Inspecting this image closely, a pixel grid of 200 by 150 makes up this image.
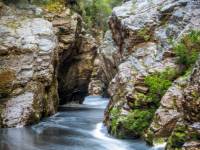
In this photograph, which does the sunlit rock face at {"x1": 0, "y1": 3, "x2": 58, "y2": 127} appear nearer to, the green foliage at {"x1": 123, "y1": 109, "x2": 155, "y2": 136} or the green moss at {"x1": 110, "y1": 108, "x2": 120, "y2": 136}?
the green moss at {"x1": 110, "y1": 108, "x2": 120, "y2": 136}

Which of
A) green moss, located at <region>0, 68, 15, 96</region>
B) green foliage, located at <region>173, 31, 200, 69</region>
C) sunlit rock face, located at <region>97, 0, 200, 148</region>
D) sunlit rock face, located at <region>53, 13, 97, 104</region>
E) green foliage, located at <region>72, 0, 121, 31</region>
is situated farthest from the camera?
green foliage, located at <region>72, 0, 121, 31</region>

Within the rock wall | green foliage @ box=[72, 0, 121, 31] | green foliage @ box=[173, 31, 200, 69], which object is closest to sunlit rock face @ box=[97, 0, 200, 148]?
green foliage @ box=[173, 31, 200, 69]

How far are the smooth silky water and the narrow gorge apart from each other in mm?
37

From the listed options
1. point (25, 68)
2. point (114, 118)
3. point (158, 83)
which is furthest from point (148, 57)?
point (25, 68)

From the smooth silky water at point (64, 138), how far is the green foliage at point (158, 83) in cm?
199

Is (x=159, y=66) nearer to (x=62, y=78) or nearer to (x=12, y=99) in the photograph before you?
(x=12, y=99)

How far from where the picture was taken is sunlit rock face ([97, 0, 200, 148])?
1518 cm

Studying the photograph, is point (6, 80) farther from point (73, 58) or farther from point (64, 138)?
point (73, 58)

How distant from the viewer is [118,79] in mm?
20109

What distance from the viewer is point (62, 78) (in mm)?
32844

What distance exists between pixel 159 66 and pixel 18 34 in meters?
9.02

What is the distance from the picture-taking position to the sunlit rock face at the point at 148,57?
15180 mm

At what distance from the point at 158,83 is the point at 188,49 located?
192 centimetres

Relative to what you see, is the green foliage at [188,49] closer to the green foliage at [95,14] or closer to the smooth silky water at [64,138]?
the smooth silky water at [64,138]
